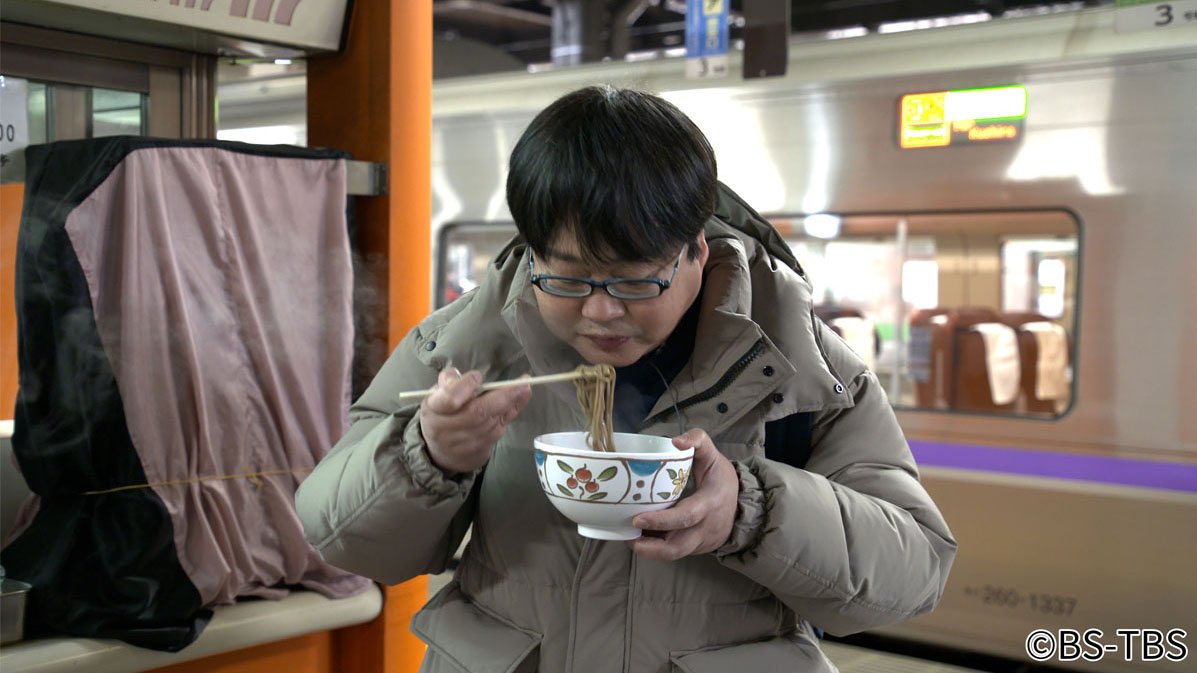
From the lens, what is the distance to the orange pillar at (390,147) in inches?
101

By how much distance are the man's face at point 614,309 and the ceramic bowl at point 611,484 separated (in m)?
0.15

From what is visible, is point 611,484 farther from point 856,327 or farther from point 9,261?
point 856,327

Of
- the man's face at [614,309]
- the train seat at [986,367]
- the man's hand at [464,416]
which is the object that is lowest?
the train seat at [986,367]

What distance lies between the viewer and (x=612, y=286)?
140cm

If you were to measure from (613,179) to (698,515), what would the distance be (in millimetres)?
413

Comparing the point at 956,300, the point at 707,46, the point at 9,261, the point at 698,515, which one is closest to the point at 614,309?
the point at 698,515

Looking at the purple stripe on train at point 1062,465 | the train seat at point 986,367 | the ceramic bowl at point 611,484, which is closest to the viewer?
the ceramic bowl at point 611,484

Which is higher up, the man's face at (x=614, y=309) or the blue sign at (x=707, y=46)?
the blue sign at (x=707, y=46)

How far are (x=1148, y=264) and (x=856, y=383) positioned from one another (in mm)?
3380

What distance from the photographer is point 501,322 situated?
63.2 inches

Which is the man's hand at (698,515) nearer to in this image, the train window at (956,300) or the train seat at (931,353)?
the train window at (956,300)

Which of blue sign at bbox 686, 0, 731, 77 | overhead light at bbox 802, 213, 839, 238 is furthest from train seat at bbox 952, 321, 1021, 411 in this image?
blue sign at bbox 686, 0, 731, 77

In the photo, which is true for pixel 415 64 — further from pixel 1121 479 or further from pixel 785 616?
pixel 1121 479

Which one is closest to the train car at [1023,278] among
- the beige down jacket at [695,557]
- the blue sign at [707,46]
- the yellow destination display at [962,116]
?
the yellow destination display at [962,116]
